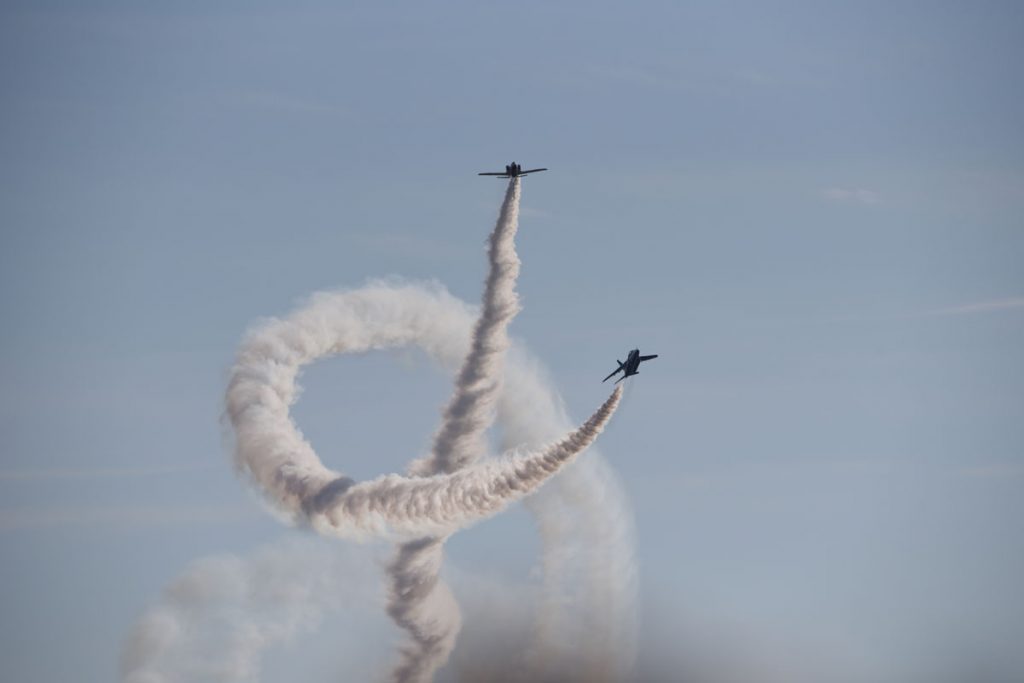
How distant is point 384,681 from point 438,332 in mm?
17174

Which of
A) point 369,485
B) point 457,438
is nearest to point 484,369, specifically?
point 457,438

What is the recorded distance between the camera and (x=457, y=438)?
100m

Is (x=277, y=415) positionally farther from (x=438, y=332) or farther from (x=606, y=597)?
(x=606, y=597)

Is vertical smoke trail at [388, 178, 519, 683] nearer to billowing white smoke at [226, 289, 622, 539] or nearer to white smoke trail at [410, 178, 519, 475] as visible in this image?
white smoke trail at [410, 178, 519, 475]

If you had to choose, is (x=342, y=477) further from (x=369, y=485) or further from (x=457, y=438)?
(x=457, y=438)

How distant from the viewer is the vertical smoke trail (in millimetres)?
99438

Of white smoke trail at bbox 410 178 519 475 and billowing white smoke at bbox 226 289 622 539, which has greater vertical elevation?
white smoke trail at bbox 410 178 519 475

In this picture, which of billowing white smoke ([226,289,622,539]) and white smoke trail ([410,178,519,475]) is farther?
white smoke trail ([410,178,519,475])

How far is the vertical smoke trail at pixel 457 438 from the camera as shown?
99438 millimetres

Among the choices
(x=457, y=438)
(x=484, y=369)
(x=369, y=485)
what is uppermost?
(x=484, y=369)

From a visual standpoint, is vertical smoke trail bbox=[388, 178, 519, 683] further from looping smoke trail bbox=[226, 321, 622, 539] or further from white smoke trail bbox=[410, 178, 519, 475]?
looping smoke trail bbox=[226, 321, 622, 539]

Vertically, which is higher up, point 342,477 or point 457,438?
point 457,438

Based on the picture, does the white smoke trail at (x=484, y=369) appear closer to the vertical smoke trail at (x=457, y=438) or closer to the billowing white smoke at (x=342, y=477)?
the vertical smoke trail at (x=457, y=438)

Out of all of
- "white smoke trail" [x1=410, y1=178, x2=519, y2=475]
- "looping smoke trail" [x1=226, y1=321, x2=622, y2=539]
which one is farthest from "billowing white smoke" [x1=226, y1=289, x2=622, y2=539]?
"white smoke trail" [x1=410, y1=178, x2=519, y2=475]
